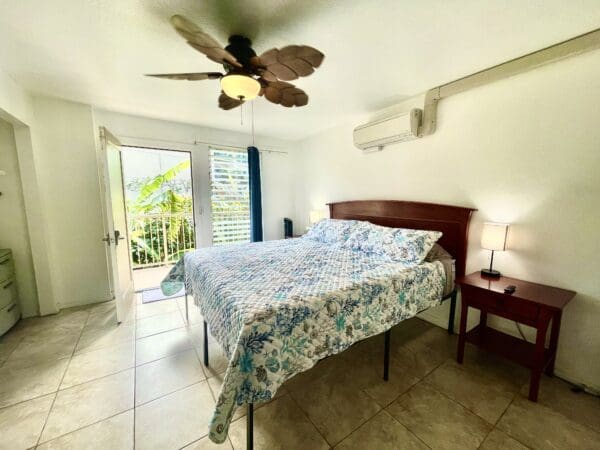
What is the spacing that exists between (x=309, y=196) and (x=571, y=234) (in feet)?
10.3

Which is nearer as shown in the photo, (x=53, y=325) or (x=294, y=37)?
(x=294, y=37)

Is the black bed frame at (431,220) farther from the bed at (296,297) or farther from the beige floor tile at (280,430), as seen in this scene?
the beige floor tile at (280,430)

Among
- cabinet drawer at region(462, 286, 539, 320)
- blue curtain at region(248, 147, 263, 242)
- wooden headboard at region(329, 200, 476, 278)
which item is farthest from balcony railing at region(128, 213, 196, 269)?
cabinet drawer at region(462, 286, 539, 320)

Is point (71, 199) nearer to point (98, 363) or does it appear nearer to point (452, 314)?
point (98, 363)

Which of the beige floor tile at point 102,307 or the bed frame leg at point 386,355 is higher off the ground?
the bed frame leg at point 386,355

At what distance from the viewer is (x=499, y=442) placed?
4.29 ft

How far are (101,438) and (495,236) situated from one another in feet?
9.55

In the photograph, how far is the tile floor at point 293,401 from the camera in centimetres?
133

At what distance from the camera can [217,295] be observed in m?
1.46

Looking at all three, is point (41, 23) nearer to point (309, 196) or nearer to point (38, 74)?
point (38, 74)

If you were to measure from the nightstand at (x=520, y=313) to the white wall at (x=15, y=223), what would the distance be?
4.26 m

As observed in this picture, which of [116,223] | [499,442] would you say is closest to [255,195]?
[116,223]

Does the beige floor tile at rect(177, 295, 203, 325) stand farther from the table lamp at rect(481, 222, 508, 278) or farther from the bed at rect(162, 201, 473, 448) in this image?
the table lamp at rect(481, 222, 508, 278)

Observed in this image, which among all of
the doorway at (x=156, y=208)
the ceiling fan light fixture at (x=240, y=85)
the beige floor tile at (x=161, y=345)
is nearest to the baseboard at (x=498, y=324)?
the beige floor tile at (x=161, y=345)
